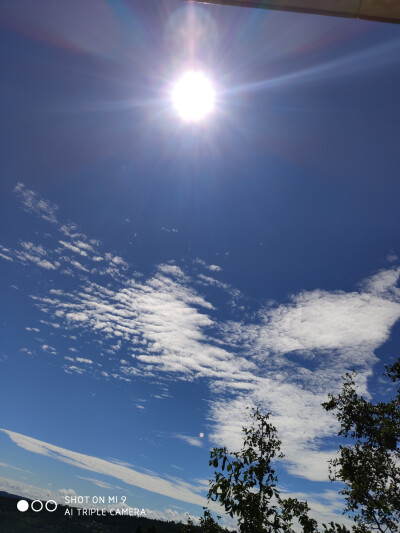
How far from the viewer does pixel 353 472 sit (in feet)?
55.6

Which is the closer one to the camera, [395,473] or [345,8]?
[345,8]

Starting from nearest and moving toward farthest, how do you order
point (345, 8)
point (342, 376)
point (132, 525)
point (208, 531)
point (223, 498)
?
point (345, 8) → point (223, 498) → point (208, 531) → point (342, 376) → point (132, 525)

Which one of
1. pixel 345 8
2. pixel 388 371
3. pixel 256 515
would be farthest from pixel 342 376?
pixel 345 8

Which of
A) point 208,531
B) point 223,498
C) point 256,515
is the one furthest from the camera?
point 208,531

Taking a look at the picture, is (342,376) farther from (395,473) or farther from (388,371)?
(395,473)

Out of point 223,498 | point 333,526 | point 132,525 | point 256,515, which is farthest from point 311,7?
point 132,525

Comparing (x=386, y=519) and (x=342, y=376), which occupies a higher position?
(x=342, y=376)

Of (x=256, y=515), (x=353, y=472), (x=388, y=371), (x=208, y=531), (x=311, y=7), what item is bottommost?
(x=208, y=531)

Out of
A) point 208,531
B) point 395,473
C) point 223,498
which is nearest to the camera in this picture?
point 223,498

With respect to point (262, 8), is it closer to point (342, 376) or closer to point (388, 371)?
point (388, 371)

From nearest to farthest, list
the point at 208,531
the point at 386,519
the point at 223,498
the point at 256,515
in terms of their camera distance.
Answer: the point at 223,498
the point at 256,515
the point at 208,531
the point at 386,519

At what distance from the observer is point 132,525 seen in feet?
645

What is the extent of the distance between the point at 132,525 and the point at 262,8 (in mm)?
260234

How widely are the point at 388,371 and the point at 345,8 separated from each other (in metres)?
18.3
